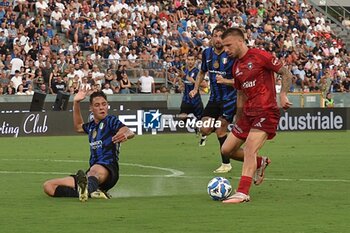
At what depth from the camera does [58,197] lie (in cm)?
1305

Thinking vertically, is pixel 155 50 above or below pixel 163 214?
above

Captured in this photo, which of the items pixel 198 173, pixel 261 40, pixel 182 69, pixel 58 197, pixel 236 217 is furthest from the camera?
pixel 261 40

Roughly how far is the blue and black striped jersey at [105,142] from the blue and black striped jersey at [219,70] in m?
4.80

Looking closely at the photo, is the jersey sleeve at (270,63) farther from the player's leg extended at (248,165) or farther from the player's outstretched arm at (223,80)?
the player's outstretched arm at (223,80)

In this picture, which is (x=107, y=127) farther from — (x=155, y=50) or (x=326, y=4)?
(x=326, y=4)

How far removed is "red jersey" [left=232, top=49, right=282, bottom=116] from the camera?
12.7m

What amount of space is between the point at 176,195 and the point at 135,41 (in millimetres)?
25493

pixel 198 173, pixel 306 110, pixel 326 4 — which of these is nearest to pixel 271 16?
pixel 326 4

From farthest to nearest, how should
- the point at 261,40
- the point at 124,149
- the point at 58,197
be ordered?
the point at 261,40 < the point at 124,149 < the point at 58,197

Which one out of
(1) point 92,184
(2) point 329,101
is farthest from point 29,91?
(1) point 92,184

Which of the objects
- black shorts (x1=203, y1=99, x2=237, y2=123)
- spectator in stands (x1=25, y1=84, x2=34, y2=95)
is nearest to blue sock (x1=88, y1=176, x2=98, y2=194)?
black shorts (x1=203, y1=99, x2=237, y2=123)

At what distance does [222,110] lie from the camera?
58.4 feet

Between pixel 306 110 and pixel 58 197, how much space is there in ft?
74.2

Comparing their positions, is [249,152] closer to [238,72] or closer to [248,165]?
[248,165]
